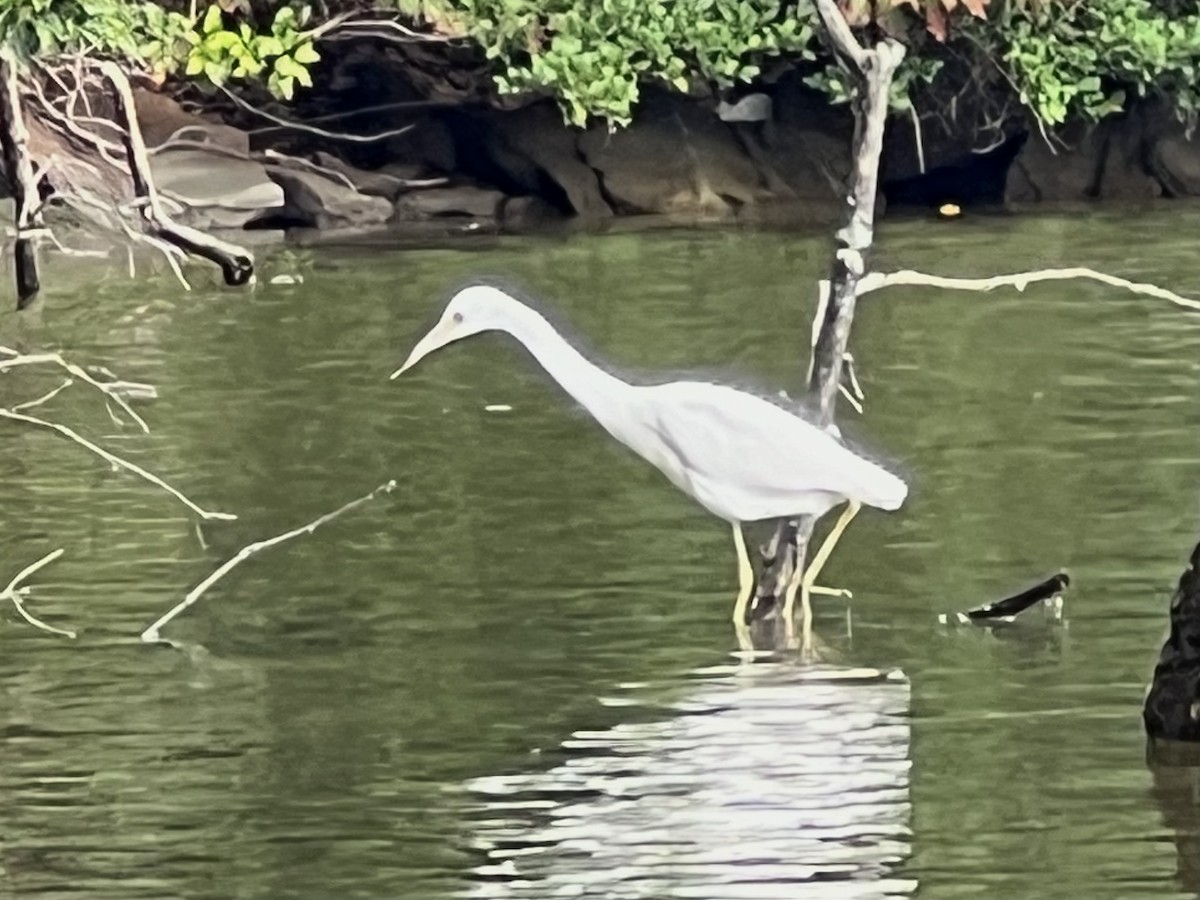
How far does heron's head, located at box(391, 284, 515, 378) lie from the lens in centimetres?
218

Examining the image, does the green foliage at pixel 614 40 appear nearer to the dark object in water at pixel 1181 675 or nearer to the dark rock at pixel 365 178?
the dark rock at pixel 365 178

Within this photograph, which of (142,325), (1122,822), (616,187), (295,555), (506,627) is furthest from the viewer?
(616,187)

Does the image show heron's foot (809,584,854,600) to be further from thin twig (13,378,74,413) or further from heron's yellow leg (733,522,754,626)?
thin twig (13,378,74,413)

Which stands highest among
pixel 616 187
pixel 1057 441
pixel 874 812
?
pixel 616 187

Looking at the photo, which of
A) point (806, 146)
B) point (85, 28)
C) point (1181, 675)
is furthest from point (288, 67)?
point (1181, 675)

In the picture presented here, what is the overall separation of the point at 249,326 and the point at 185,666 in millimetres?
523

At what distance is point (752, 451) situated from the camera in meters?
2.14

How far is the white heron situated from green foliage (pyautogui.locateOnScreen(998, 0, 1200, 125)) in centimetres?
70

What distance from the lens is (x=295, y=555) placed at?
2447 mm

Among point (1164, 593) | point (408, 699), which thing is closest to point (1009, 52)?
point (1164, 593)

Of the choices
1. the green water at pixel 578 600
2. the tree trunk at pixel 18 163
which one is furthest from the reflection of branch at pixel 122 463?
the tree trunk at pixel 18 163

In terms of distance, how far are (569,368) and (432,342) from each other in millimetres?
177

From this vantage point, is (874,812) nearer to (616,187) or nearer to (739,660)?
(739,660)

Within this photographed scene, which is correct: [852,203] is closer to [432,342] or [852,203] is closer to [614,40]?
[432,342]
